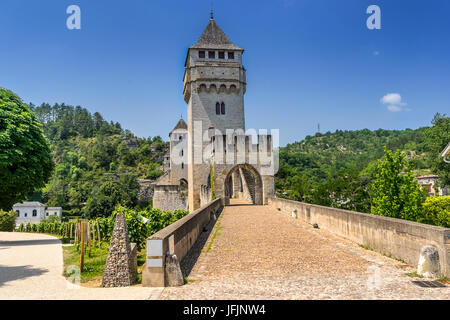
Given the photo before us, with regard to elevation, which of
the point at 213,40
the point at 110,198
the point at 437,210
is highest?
the point at 213,40

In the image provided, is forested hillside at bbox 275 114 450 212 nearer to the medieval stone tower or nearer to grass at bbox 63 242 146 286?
the medieval stone tower

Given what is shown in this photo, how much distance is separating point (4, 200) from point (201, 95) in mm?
20303

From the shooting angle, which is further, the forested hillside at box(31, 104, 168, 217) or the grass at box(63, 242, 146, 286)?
the forested hillside at box(31, 104, 168, 217)

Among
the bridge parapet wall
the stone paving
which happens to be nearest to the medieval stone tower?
the bridge parapet wall

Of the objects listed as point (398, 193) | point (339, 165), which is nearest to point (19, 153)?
point (398, 193)

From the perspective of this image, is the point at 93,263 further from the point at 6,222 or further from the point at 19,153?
the point at 6,222

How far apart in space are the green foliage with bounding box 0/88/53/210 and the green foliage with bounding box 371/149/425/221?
1606 cm

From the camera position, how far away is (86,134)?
13550 cm

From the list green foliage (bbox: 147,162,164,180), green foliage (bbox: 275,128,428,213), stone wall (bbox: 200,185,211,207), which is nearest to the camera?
stone wall (bbox: 200,185,211,207)

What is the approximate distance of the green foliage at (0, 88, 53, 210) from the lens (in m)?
16.1

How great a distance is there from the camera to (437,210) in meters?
14.7

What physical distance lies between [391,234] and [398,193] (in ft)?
29.1

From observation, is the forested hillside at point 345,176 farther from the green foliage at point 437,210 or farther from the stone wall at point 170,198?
the stone wall at point 170,198
